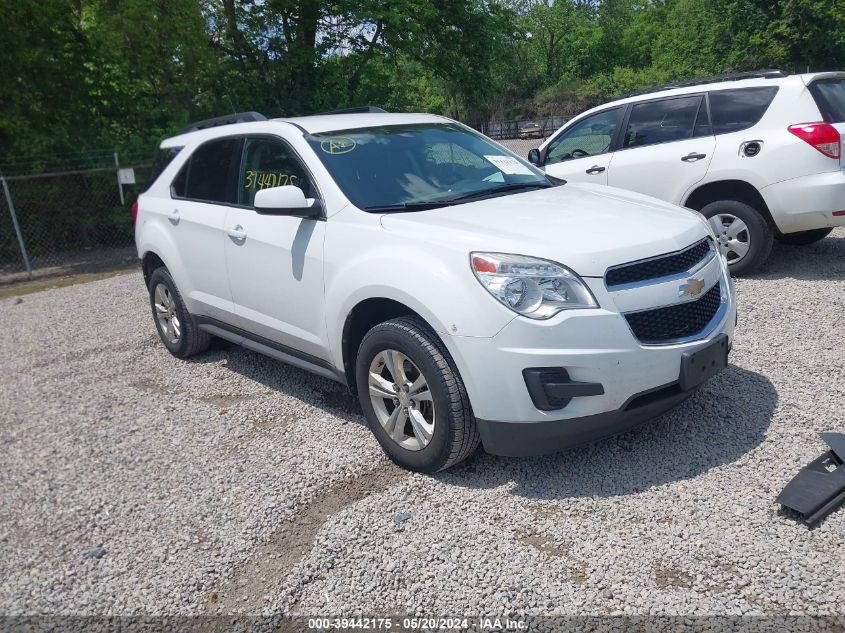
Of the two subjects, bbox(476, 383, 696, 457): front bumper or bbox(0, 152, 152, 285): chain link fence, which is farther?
bbox(0, 152, 152, 285): chain link fence

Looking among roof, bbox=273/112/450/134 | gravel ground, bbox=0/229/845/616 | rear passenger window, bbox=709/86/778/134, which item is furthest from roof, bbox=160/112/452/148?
rear passenger window, bbox=709/86/778/134

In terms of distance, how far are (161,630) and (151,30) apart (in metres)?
13.1

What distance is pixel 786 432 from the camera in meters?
3.82

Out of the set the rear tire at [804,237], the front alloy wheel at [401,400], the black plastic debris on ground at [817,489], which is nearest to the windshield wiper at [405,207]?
the front alloy wheel at [401,400]

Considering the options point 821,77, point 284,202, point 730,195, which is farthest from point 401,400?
point 821,77

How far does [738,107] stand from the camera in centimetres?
684

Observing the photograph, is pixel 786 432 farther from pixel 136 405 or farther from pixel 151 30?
pixel 151 30

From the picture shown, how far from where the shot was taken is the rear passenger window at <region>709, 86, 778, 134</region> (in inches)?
262

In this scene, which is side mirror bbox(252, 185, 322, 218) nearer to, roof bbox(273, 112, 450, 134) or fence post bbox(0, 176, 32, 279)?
roof bbox(273, 112, 450, 134)

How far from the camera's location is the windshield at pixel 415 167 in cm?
412

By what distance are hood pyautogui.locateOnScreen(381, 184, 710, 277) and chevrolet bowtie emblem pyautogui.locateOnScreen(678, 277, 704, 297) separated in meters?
0.18

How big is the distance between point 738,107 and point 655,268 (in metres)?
4.35

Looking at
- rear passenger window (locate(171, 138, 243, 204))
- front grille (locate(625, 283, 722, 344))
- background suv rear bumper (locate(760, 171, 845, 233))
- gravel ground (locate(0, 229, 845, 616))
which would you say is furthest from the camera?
background suv rear bumper (locate(760, 171, 845, 233))

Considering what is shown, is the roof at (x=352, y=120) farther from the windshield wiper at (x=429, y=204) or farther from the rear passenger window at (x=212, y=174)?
the windshield wiper at (x=429, y=204)
